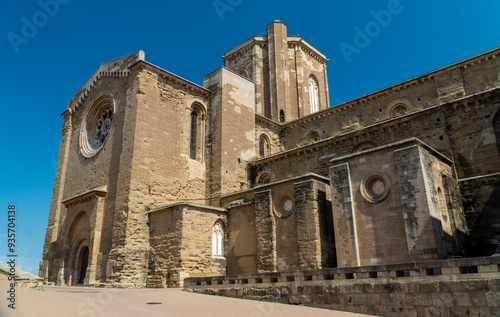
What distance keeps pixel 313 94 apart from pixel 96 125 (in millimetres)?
20263

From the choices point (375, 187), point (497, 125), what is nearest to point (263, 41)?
point (497, 125)

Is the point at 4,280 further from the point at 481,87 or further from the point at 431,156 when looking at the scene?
the point at 481,87

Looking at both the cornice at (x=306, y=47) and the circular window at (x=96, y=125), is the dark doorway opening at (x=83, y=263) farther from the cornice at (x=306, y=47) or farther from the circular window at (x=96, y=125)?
the cornice at (x=306, y=47)

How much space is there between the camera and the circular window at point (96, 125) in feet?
73.8

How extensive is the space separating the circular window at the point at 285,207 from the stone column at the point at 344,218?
2.41 meters

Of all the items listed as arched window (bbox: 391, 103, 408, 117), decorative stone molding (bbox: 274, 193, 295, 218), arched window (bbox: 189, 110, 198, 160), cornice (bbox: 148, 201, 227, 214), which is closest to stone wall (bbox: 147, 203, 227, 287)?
cornice (bbox: 148, 201, 227, 214)

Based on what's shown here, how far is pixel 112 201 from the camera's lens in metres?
18.8

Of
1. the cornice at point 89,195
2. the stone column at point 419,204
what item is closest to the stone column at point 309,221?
the stone column at point 419,204

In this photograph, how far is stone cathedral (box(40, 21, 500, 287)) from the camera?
12575 mm

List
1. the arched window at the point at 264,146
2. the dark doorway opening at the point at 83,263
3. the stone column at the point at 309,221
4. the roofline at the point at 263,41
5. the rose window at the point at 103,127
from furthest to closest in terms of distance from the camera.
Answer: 1. the roofline at the point at 263,41
2. the arched window at the point at 264,146
3. the rose window at the point at 103,127
4. the dark doorway opening at the point at 83,263
5. the stone column at the point at 309,221

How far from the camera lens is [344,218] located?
13.3 metres

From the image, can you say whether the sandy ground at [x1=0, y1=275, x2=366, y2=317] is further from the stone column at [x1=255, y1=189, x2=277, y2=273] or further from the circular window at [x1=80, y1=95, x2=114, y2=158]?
the circular window at [x1=80, y1=95, x2=114, y2=158]

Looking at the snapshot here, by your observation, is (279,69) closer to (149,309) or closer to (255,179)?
(255,179)

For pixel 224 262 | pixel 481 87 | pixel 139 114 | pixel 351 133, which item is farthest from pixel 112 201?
pixel 481 87
